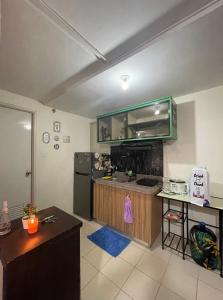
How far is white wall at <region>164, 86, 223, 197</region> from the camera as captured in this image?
1922 mm

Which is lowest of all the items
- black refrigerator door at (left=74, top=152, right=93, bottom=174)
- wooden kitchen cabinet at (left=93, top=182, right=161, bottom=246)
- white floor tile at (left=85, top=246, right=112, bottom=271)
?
white floor tile at (left=85, top=246, right=112, bottom=271)

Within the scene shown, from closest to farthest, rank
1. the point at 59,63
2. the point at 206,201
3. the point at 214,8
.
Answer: the point at 214,8 < the point at 59,63 < the point at 206,201

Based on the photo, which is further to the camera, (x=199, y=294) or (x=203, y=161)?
(x=203, y=161)

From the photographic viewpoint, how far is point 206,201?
1613mm

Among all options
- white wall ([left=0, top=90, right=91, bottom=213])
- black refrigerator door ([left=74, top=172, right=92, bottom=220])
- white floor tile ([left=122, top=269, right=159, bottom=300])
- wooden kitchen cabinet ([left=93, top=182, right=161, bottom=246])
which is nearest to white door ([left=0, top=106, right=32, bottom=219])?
white wall ([left=0, top=90, right=91, bottom=213])

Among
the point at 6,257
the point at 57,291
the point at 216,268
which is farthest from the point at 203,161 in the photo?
the point at 6,257

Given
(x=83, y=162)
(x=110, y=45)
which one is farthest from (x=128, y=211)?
(x=110, y=45)

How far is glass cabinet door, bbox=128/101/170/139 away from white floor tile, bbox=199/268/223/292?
1.67 m

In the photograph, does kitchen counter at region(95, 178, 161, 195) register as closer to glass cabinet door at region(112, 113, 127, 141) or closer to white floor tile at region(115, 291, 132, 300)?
glass cabinet door at region(112, 113, 127, 141)

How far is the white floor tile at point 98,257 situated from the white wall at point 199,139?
4.90 feet

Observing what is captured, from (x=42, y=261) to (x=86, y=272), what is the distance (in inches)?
40.2

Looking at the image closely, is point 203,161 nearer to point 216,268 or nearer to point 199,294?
point 216,268

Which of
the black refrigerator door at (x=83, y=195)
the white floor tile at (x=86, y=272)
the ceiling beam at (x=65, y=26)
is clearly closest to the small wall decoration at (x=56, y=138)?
the black refrigerator door at (x=83, y=195)

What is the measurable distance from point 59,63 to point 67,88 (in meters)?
0.51
